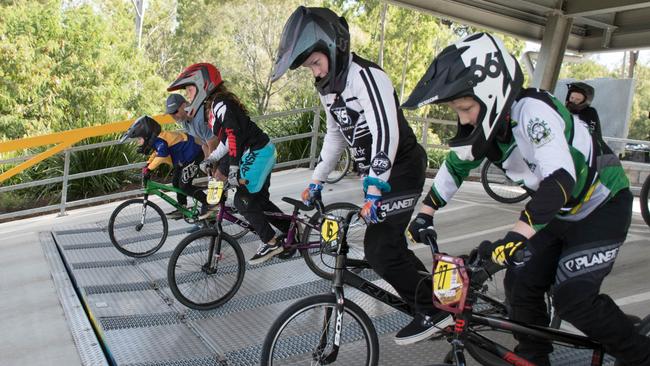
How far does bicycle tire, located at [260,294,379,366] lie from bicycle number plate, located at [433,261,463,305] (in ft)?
2.00

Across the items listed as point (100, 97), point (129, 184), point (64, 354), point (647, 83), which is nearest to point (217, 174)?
point (64, 354)

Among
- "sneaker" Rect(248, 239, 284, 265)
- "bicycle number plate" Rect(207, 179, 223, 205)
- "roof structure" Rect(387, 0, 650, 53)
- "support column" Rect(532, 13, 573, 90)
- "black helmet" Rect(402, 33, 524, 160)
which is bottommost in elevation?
"sneaker" Rect(248, 239, 284, 265)

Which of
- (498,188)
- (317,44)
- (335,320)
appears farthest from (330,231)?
(498,188)

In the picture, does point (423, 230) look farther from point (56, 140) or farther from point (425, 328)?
point (56, 140)

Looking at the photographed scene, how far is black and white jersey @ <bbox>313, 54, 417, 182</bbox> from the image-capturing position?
3.45 metres

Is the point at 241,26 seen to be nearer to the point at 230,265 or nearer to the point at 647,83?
the point at 230,265

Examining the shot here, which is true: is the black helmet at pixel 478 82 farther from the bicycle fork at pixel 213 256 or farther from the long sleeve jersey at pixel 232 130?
the long sleeve jersey at pixel 232 130

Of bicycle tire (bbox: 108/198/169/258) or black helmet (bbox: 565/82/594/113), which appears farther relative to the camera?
black helmet (bbox: 565/82/594/113)

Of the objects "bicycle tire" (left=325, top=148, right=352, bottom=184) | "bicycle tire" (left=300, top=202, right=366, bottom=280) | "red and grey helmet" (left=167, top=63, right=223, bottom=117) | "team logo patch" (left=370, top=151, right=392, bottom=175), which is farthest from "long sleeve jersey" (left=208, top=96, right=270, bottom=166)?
"bicycle tire" (left=325, top=148, right=352, bottom=184)

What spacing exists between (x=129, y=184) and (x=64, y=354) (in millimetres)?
9050

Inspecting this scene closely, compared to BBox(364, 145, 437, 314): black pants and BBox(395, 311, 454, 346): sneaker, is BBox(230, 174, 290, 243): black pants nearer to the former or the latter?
BBox(364, 145, 437, 314): black pants

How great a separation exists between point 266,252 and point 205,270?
1.78 ft

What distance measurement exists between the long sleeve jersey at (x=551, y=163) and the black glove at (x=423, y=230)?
0.15m

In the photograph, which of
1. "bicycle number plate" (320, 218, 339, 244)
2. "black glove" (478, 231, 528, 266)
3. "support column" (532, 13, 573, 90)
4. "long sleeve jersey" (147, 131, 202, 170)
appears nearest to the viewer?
"black glove" (478, 231, 528, 266)
